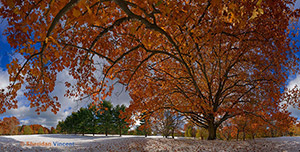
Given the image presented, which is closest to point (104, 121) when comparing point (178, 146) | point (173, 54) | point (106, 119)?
point (106, 119)

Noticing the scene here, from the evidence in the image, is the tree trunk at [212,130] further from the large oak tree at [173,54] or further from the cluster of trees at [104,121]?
the cluster of trees at [104,121]

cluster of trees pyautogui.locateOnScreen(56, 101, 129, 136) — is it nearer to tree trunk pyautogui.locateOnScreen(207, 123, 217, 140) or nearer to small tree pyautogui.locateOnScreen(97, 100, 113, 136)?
small tree pyautogui.locateOnScreen(97, 100, 113, 136)

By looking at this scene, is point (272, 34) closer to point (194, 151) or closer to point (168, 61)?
point (168, 61)

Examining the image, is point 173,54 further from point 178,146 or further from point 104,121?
point 104,121

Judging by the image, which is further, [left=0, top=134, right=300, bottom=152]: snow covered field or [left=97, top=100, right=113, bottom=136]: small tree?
[left=97, top=100, right=113, bottom=136]: small tree

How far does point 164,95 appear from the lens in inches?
410

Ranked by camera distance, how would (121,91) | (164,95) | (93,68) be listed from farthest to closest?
(164,95) < (93,68) < (121,91)

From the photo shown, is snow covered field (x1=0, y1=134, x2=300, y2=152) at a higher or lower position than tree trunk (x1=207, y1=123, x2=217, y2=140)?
lower

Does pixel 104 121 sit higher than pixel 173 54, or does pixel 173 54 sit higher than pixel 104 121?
pixel 173 54

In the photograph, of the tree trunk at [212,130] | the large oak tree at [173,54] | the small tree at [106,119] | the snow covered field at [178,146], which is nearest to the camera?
the large oak tree at [173,54]

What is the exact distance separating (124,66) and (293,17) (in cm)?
1034

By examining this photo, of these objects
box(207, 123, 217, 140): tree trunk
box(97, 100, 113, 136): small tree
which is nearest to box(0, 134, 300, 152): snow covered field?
box(207, 123, 217, 140): tree trunk

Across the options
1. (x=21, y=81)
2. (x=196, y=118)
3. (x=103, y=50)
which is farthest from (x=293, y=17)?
(x=21, y=81)

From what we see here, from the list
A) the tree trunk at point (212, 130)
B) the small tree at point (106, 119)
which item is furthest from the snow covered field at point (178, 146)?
the small tree at point (106, 119)
